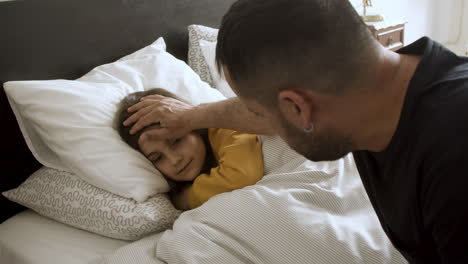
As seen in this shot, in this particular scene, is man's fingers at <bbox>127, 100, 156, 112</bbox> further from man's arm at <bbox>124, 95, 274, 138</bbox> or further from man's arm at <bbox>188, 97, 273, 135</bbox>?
man's arm at <bbox>188, 97, 273, 135</bbox>

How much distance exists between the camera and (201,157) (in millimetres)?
1276

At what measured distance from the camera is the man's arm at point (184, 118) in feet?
3.96

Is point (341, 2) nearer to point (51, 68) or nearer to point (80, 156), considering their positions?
point (80, 156)

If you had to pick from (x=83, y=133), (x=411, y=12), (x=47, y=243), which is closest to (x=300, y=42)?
(x=83, y=133)

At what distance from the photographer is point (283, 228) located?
0.92 m

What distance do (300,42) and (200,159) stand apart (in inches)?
27.8

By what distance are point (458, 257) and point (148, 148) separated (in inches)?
33.9

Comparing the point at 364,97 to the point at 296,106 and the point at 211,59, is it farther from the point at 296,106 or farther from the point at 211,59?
the point at 211,59

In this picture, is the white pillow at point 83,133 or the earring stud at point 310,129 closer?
the earring stud at point 310,129

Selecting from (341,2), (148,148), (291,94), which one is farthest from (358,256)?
(148,148)

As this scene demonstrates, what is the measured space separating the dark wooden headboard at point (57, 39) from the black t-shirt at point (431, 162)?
3.67ft

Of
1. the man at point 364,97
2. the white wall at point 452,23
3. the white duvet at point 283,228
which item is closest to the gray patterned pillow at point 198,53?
the white duvet at point 283,228

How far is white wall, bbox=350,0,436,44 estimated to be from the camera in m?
3.59

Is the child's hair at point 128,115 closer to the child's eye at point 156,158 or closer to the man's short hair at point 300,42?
the child's eye at point 156,158
